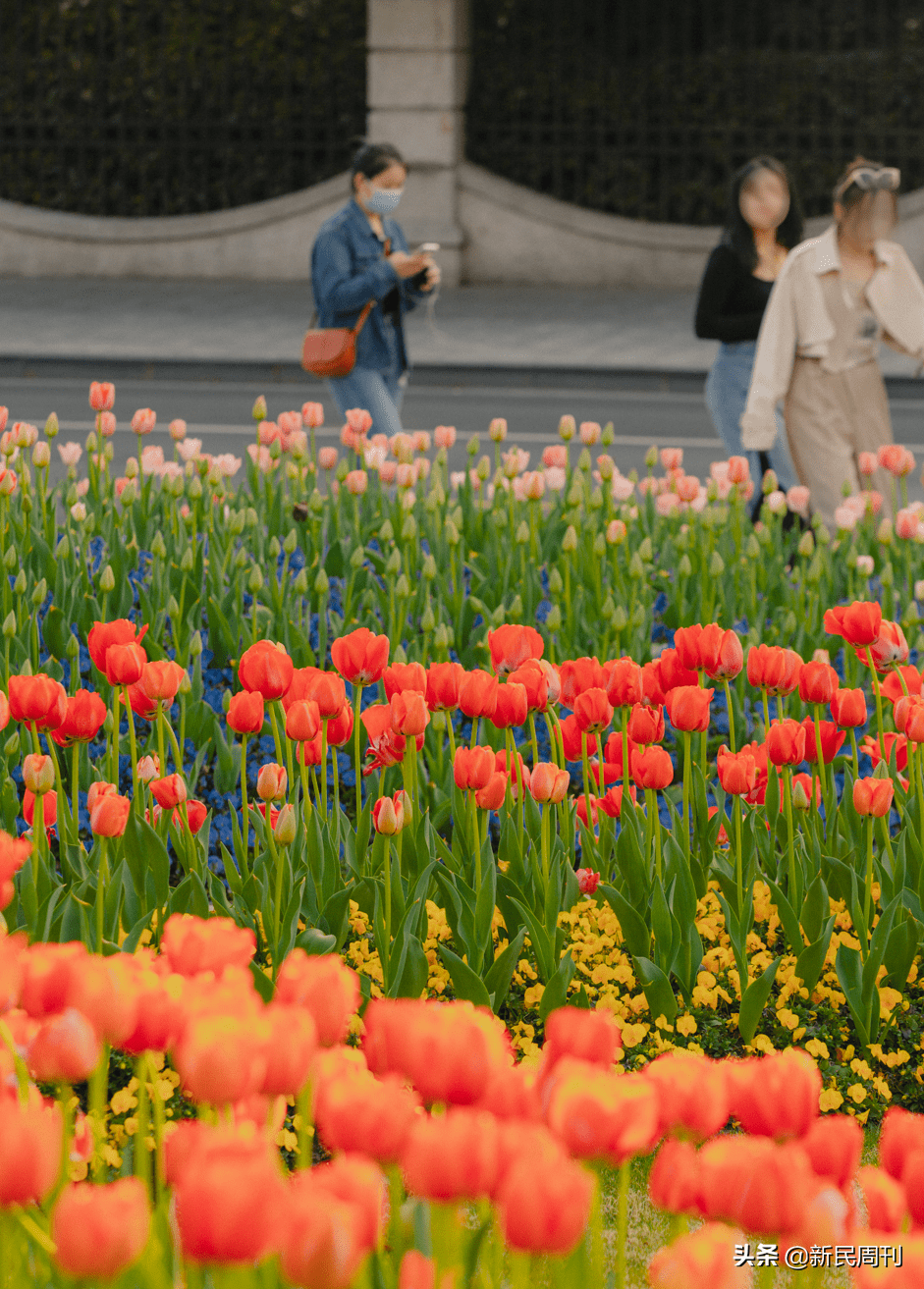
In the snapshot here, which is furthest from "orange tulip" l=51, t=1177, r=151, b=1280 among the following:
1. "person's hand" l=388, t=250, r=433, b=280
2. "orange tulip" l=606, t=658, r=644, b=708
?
"person's hand" l=388, t=250, r=433, b=280

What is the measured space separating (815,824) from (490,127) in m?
17.9

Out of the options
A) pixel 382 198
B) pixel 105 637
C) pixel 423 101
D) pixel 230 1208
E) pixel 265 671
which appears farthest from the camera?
pixel 423 101

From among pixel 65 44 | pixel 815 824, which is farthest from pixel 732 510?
pixel 65 44

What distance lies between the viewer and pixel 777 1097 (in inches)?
46.3

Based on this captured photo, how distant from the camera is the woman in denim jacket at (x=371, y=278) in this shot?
7.02m

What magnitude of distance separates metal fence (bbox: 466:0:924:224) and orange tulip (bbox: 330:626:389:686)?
17.9 metres

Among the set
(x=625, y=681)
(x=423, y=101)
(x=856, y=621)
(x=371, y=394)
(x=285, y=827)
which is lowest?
(x=371, y=394)

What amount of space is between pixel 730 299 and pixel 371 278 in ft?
5.02

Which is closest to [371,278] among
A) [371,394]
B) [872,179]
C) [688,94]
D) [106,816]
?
[371,394]

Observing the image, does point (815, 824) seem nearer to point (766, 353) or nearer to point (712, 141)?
point (766, 353)

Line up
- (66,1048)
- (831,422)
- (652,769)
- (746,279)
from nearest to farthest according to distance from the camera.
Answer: (66,1048), (652,769), (831,422), (746,279)

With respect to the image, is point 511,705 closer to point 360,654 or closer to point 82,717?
point 360,654

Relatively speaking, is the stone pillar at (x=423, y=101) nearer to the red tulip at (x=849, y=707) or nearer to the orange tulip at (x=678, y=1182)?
the red tulip at (x=849, y=707)

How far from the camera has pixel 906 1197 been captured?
1.11 m
